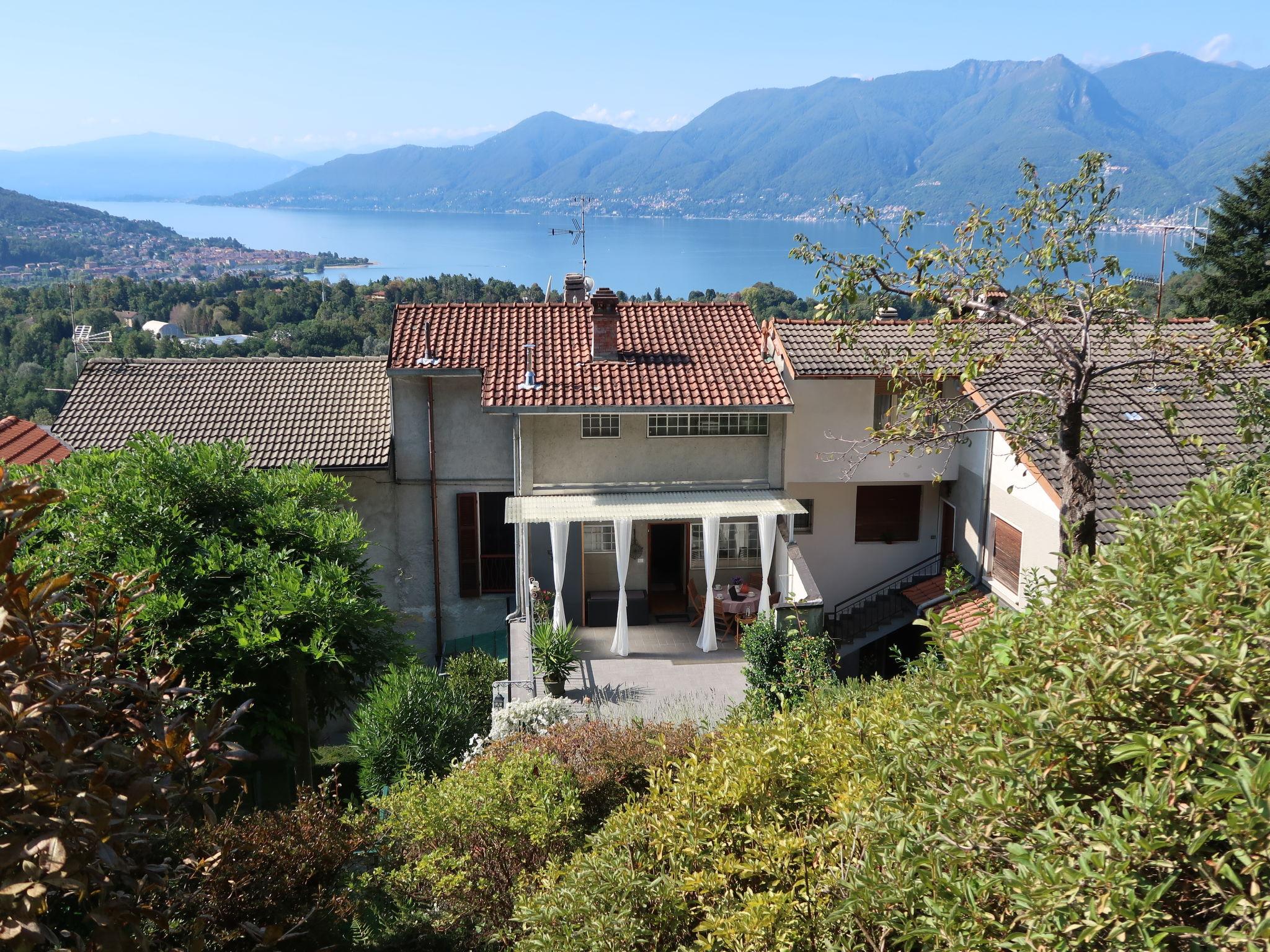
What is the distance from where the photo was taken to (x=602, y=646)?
723 inches

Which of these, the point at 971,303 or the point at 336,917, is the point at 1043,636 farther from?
the point at 971,303

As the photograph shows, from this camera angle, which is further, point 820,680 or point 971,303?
point 820,680

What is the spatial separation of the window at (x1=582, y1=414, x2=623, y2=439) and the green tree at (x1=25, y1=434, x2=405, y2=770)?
5.55 meters

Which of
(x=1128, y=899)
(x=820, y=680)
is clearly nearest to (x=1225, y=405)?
(x=820, y=680)

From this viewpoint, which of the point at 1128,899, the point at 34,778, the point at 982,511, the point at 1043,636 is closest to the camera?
the point at 1128,899

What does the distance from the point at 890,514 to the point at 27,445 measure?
55.3ft

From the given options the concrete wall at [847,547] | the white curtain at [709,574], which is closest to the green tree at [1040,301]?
the white curtain at [709,574]

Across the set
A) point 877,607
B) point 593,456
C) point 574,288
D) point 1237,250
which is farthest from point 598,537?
point 1237,250

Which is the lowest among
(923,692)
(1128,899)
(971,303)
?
(923,692)

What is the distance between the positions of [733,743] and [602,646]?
10734 millimetres

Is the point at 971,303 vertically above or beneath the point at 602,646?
above

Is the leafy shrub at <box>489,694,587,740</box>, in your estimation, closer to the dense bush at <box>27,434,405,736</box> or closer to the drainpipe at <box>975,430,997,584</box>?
the dense bush at <box>27,434,405,736</box>

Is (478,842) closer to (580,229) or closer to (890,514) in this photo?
(890,514)

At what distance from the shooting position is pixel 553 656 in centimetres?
1596
